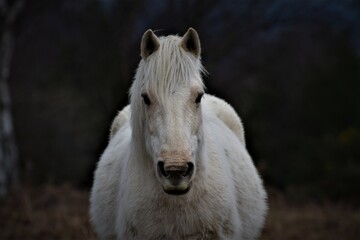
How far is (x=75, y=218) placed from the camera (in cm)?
977

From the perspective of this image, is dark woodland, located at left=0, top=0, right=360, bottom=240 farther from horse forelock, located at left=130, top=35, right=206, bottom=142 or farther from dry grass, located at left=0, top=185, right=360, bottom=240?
horse forelock, located at left=130, top=35, right=206, bottom=142

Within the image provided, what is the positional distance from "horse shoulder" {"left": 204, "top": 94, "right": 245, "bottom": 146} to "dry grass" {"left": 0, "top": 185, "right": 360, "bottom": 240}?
2.28m

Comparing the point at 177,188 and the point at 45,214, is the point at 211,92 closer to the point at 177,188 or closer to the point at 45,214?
the point at 45,214

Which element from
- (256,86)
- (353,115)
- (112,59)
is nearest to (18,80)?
(112,59)

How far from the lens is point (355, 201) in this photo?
13.8 metres

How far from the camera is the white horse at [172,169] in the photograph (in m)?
4.21

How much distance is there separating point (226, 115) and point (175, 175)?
2344 millimetres

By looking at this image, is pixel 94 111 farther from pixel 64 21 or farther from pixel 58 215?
pixel 58 215

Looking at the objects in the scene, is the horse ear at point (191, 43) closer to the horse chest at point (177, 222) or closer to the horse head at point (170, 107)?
the horse head at point (170, 107)

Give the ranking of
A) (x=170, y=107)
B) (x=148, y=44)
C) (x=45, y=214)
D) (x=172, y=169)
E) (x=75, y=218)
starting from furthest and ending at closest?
(x=45, y=214) < (x=75, y=218) < (x=148, y=44) < (x=170, y=107) < (x=172, y=169)

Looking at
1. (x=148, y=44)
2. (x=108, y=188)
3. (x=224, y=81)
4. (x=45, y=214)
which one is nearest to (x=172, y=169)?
(x=148, y=44)

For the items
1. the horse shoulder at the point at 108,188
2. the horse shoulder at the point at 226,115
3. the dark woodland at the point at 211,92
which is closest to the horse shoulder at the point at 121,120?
the horse shoulder at the point at 108,188

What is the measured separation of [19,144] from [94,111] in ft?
7.67

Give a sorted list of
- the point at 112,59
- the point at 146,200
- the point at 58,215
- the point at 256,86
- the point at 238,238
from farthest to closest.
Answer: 1. the point at 256,86
2. the point at 112,59
3. the point at 58,215
4. the point at 238,238
5. the point at 146,200
